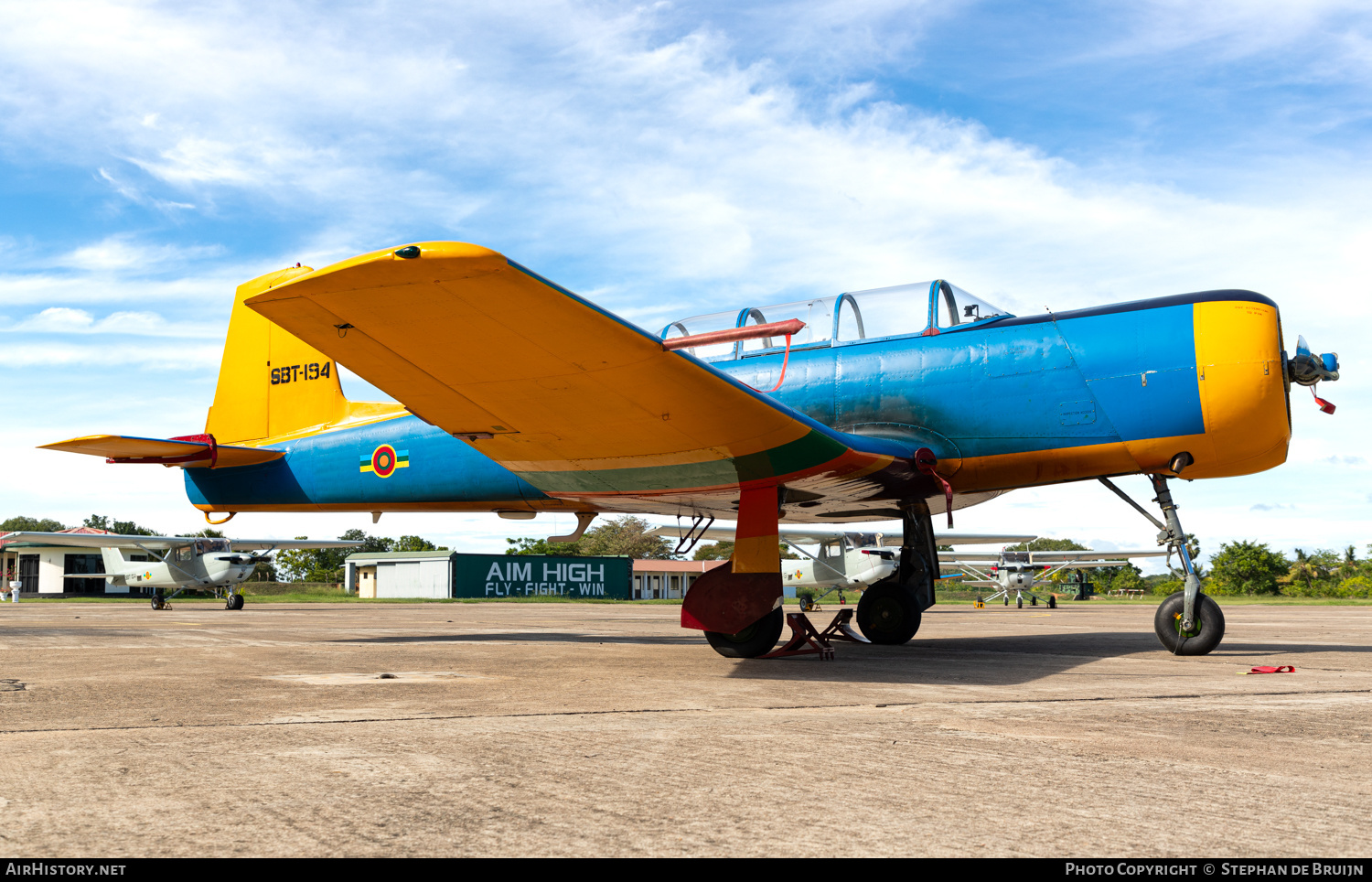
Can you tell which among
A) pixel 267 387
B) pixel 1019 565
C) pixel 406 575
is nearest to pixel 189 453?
pixel 267 387

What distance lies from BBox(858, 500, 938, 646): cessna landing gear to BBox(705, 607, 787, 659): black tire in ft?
7.55

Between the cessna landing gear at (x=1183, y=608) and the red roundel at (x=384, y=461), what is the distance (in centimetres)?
801

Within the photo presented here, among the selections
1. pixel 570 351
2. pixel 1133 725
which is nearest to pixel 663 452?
pixel 570 351

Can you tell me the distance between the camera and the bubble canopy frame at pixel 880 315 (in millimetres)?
8539

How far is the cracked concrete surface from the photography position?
224 cm

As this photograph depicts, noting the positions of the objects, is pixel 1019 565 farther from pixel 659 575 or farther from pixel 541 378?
pixel 659 575

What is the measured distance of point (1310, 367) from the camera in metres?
7.53

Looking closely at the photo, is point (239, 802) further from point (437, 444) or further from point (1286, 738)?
point (437, 444)

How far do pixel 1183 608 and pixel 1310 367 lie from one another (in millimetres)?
2296

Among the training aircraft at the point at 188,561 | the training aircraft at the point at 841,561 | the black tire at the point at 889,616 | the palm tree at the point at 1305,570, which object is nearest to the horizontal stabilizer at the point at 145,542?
the training aircraft at the point at 188,561

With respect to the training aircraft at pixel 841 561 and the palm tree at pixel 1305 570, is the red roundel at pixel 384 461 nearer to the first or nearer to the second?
the training aircraft at pixel 841 561

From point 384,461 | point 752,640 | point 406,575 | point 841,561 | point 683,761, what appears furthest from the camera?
point 406,575

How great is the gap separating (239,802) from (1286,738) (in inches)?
159

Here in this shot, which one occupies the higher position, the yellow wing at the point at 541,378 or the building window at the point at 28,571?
the yellow wing at the point at 541,378
